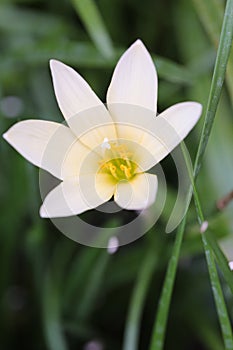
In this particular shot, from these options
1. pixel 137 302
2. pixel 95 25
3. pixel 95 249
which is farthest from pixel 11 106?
pixel 137 302

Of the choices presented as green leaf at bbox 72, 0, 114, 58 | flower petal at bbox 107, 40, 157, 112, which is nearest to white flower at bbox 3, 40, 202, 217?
flower petal at bbox 107, 40, 157, 112

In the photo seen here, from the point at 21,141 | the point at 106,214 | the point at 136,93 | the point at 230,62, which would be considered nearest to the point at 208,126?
the point at 136,93

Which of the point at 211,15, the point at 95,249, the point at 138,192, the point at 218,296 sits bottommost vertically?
the point at 218,296

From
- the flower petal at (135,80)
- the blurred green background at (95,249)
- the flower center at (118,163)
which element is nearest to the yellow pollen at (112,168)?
the flower center at (118,163)

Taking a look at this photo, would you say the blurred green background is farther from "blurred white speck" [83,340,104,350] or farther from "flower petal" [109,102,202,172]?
"flower petal" [109,102,202,172]

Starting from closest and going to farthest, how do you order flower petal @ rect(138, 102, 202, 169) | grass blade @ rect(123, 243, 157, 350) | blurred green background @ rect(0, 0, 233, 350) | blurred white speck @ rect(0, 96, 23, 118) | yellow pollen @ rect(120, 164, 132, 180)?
flower petal @ rect(138, 102, 202, 169) < yellow pollen @ rect(120, 164, 132, 180) < grass blade @ rect(123, 243, 157, 350) < blurred green background @ rect(0, 0, 233, 350) < blurred white speck @ rect(0, 96, 23, 118)

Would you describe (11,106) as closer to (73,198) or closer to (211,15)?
(211,15)
